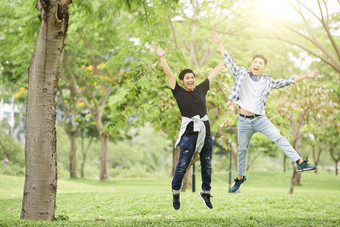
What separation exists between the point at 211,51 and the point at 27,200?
47.7 ft

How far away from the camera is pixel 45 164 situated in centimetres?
663

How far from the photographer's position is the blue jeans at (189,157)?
16.9ft

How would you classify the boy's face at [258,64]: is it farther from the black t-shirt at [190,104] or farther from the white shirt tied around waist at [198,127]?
the white shirt tied around waist at [198,127]

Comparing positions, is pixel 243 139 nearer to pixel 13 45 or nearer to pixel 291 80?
pixel 291 80

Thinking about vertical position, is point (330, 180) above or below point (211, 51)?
below

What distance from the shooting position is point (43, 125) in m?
6.70

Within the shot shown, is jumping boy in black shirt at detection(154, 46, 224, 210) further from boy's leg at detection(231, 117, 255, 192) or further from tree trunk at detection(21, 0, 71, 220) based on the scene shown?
tree trunk at detection(21, 0, 71, 220)

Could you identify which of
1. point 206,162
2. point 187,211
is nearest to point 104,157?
point 187,211

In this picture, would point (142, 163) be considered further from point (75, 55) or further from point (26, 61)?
point (26, 61)

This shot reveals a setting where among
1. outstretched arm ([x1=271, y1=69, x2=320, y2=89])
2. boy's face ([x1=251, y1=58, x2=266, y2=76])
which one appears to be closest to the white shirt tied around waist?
boy's face ([x1=251, y1=58, x2=266, y2=76])

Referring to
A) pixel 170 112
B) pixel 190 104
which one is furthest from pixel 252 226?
pixel 170 112

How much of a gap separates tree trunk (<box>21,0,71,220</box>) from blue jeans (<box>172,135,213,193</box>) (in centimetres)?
255

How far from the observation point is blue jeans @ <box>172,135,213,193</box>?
516 centimetres

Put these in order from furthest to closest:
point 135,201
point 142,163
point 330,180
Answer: point 142,163 → point 330,180 → point 135,201
